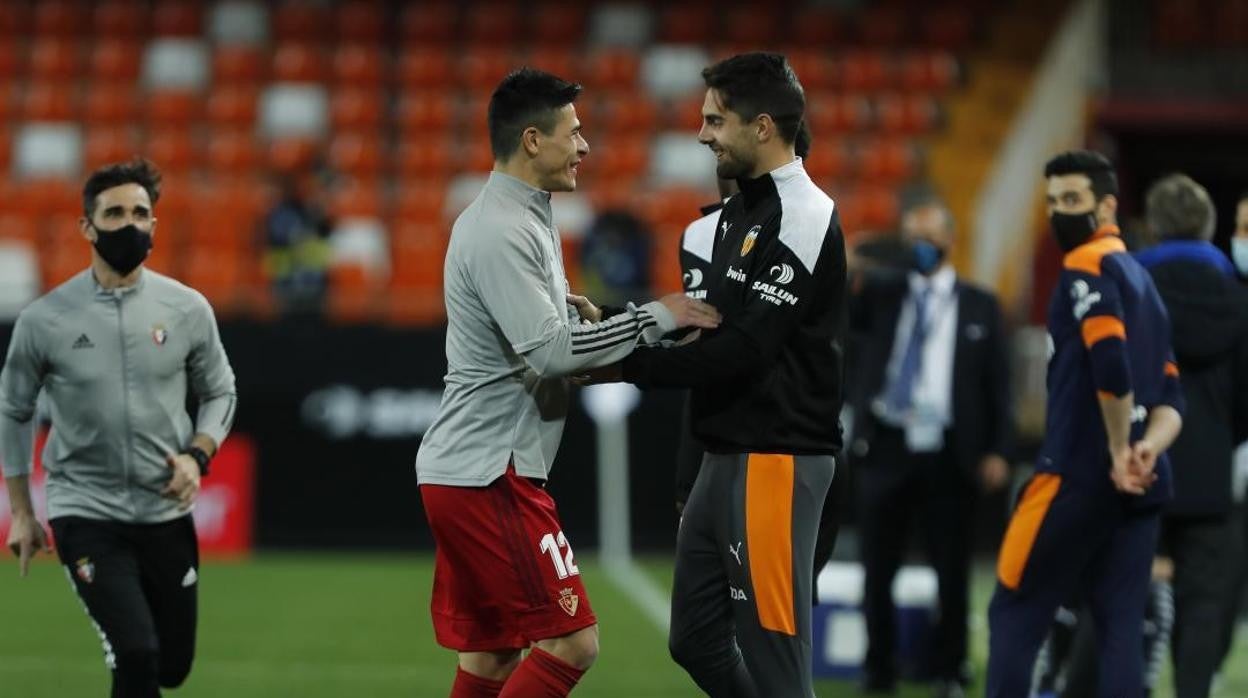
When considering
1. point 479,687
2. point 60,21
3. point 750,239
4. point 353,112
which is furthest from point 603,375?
point 60,21

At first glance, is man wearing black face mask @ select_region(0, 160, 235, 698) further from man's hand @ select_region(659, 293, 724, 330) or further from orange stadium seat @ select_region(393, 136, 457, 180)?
orange stadium seat @ select_region(393, 136, 457, 180)

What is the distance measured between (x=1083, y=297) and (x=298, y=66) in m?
14.0

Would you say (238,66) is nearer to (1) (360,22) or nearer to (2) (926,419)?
(1) (360,22)

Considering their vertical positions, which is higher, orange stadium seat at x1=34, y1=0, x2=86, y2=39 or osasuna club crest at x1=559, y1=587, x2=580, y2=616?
orange stadium seat at x1=34, y1=0, x2=86, y2=39

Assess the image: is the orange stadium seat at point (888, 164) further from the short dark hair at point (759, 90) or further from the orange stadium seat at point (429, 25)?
the short dark hair at point (759, 90)

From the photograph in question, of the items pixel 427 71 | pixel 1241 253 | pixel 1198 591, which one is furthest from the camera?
pixel 427 71

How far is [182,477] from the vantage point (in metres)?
6.45

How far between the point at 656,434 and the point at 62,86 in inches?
339

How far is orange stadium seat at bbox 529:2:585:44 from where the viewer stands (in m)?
19.4

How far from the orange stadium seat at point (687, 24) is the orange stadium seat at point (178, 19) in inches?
182

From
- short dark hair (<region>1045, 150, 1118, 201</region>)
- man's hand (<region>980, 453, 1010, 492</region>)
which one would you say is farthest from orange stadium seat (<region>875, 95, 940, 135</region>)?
short dark hair (<region>1045, 150, 1118, 201</region>)

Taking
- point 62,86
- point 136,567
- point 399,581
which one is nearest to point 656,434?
point 399,581

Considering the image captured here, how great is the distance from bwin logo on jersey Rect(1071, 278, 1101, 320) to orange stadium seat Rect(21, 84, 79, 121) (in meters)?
14.6

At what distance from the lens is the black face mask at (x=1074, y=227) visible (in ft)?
20.9
